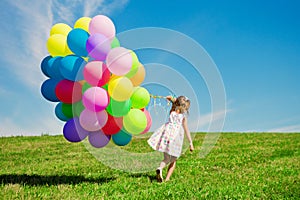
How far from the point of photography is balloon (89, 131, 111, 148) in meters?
5.93

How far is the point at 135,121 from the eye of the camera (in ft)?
18.9

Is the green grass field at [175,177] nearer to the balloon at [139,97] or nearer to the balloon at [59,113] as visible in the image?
the balloon at [59,113]

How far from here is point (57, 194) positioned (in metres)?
5.34

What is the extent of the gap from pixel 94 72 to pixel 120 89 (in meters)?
0.47

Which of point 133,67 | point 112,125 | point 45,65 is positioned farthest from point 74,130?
point 133,67

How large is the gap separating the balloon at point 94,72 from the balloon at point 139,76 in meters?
0.54

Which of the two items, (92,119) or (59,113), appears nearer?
(92,119)

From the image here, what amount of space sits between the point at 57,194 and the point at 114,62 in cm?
216

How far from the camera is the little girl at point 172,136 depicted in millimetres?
6293

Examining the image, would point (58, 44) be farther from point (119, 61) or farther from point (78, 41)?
point (119, 61)

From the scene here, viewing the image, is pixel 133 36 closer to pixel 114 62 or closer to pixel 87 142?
pixel 114 62

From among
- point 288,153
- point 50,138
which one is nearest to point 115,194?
point 288,153

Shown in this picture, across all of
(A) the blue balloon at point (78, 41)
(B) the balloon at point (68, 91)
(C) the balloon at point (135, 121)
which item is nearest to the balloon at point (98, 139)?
(C) the balloon at point (135, 121)

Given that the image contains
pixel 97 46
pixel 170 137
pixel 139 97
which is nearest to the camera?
pixel 97 46
